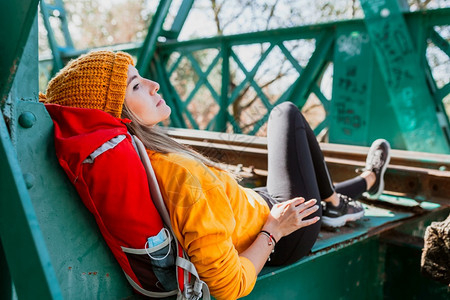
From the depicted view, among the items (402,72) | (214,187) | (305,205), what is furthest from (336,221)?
(402,72)

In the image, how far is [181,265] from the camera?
1.46 meters

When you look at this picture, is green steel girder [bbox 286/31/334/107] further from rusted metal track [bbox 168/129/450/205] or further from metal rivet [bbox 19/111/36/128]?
metal rivet [bbox 19/111/36/128]

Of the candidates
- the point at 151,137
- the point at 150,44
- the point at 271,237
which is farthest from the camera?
the point at 150,44

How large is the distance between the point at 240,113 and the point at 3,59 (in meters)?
5.46

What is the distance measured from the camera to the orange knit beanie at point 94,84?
4.99 ft

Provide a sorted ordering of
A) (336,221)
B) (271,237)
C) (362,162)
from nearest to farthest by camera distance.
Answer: (271,237) → (336,221) → (362,162)

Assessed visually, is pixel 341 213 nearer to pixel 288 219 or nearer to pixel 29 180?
pixel 288 219

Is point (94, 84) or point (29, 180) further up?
point (94, 84)

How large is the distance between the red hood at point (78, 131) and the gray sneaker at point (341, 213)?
5.40ft

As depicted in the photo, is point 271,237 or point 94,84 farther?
point 271,237

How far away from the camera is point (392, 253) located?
2811mm

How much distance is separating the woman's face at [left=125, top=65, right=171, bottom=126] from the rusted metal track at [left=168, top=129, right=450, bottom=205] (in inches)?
64.7

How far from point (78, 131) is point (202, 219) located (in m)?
0.49

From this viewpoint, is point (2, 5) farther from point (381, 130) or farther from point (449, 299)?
point (381, 130)
